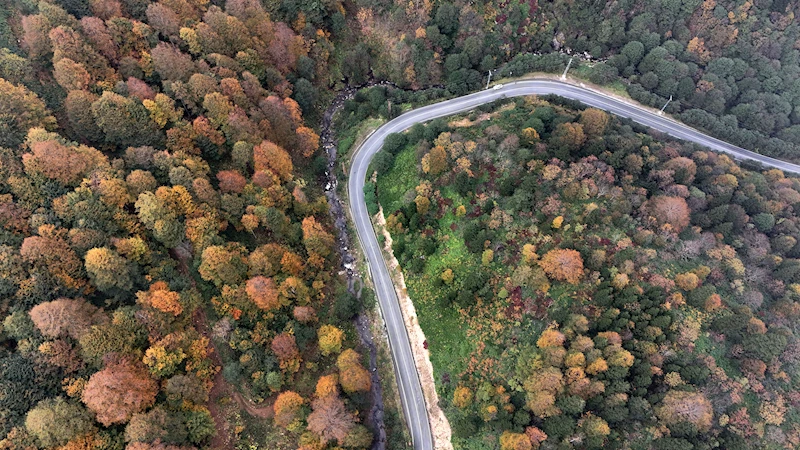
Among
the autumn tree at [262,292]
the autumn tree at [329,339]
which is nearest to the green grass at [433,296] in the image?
the autumn tree at [329,339]

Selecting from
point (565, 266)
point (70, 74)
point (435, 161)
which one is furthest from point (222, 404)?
point (70, 74)

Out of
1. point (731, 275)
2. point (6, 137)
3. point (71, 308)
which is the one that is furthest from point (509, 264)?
point (6, 137)

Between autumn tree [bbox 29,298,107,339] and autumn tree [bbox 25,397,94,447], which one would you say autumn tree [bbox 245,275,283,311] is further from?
autumn tree [bbox 25,397,94,447]

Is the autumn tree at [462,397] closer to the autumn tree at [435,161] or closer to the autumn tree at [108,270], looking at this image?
the autumn tree at [435,161]

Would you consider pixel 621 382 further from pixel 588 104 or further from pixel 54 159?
pixel 54 159

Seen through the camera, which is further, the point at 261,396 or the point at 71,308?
the point at 261,396

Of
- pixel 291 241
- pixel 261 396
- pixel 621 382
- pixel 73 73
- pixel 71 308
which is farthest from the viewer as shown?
pixel 291 241
